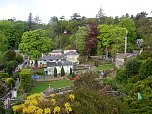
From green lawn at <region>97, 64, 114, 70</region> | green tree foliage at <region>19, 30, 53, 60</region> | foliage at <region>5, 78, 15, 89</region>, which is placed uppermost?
green tree foliage at <region>19, 30, 53, 60</region>

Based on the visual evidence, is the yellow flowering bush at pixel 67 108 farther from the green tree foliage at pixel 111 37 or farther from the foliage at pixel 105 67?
Result: the green tree foliage at pixel 111 37

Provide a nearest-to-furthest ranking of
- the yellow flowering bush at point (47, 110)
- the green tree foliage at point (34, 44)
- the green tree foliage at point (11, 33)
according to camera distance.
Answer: the yellow flowering bush at point (47, 110)
the green tree foliage at point (34, 44)
the green tree foliage at point (11, 33)

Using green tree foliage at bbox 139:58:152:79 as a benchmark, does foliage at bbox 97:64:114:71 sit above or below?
below

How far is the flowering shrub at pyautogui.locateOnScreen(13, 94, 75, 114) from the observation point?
43.6ft

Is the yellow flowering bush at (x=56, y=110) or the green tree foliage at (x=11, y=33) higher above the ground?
the green tree foliage at (x=11, y=33)

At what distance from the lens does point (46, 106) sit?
13594 millimetres

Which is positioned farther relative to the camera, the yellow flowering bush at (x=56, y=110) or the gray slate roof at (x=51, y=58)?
the gray slate roof at (x=51, y=58)

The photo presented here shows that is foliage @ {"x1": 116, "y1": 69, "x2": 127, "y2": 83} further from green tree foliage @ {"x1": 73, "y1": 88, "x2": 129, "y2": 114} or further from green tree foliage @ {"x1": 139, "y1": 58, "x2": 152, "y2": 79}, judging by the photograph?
green tree foliage @ {"x1": 73, "y1": 88, "x2": 129, "y2": 114}

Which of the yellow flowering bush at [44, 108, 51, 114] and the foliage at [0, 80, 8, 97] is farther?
the foliage at [0, 80, 8, 97]

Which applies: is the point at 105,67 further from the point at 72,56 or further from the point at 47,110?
the point at 47,110

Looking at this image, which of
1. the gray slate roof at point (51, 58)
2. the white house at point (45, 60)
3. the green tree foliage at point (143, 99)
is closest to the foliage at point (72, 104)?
the green tree foliage at point (143, 99)

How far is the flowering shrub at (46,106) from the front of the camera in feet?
43.6

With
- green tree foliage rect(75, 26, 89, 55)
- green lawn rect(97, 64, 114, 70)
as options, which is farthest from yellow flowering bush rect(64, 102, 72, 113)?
green tree foliage rect(75, 26, 89, 55)

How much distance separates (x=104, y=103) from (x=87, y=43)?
117 feet
